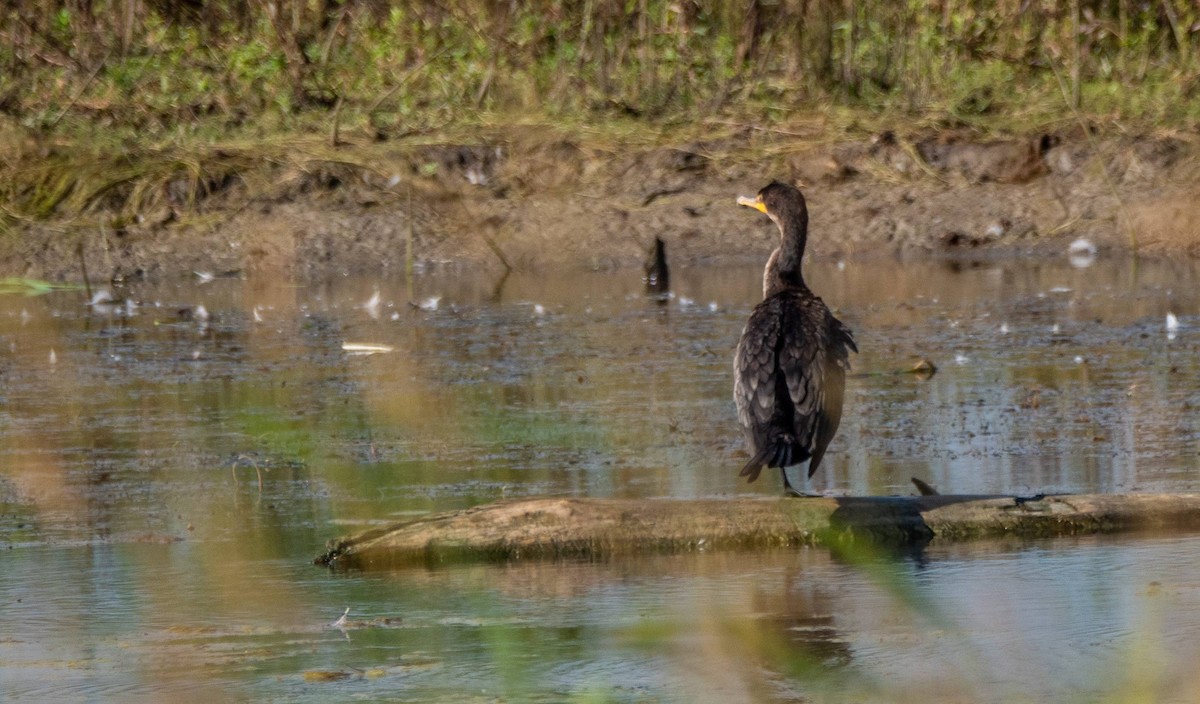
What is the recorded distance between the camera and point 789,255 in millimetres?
7461

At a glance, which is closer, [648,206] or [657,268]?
[657,268]

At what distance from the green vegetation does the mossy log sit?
28.5 ft

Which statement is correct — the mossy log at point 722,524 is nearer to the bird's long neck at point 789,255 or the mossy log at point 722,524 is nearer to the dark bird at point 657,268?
the bird's long neck at point 789,255

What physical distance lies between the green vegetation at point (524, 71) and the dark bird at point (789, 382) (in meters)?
8.05

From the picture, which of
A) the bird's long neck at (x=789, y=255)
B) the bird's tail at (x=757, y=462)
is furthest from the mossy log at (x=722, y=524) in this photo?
the bird's long neck at (x=789, y=255)

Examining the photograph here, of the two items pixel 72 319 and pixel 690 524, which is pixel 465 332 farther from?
pixel 690 524

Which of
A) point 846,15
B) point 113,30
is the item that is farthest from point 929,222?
point 113,30

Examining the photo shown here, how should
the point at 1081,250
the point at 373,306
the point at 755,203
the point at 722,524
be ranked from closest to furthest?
the point at 722,524 → the point at 755,203 → the point at 373,306 → the point at 1081,250

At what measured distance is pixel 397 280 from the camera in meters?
13.5

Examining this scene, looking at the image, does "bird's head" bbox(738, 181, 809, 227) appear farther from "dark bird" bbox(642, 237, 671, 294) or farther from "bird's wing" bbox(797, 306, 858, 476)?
"dark bird" bbox(642, 237, 671, 294)

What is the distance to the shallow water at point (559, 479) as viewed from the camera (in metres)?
4.59

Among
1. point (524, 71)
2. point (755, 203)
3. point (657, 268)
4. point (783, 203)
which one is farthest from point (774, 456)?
point (524, 71)

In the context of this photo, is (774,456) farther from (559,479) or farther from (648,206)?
(648,206)

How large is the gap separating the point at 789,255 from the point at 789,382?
1.26 m
